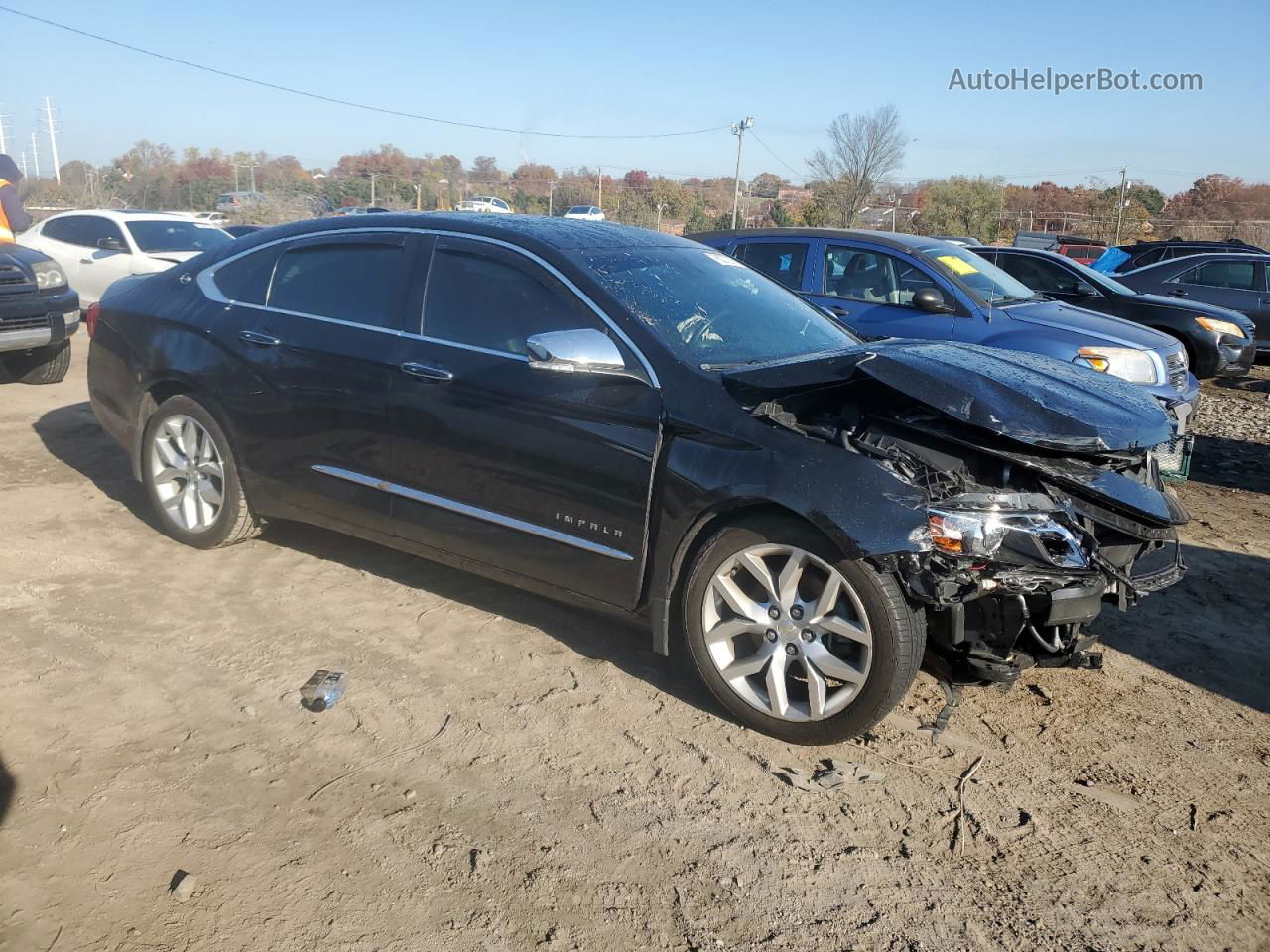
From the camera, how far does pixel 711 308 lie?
4.17 metres

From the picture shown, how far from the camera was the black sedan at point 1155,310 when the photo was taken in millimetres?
10766

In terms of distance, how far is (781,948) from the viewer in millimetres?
2525

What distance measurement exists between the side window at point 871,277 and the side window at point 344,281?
14.7ft

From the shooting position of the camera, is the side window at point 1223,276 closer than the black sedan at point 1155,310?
No

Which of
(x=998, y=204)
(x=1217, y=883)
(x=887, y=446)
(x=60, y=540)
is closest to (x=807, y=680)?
(x=887, y=446)

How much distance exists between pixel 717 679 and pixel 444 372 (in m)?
1.63

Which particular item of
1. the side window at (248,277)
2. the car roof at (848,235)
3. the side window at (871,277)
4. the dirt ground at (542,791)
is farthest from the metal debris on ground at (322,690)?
the side window at (871,277)

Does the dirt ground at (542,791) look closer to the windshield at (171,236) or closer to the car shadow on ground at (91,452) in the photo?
the car shadow on ground at (91,452)

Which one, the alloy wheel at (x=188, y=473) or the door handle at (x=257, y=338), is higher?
the door handle at (x=257, y=338)

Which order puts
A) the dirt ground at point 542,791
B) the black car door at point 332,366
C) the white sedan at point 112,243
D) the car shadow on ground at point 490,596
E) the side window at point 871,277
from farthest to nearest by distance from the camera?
the white sedan at point 112,243 → the side window at point 871,277 → the black car door at point 332,366 → the car shadow on ground at point 490,596 → the dirt ground at point 542,791

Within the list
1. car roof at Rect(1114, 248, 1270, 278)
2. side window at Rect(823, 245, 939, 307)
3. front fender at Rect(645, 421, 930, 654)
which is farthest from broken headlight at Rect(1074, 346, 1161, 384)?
car roof at Rect(1114, 248, 1270, 278)

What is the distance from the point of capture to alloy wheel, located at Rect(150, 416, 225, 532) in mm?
4971

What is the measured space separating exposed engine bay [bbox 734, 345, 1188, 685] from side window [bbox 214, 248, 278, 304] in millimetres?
2610

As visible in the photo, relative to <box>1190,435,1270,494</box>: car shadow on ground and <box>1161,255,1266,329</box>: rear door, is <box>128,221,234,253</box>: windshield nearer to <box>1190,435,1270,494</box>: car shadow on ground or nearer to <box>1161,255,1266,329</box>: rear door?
<box>1190,435,1270,494</box>: car shadow on ground
